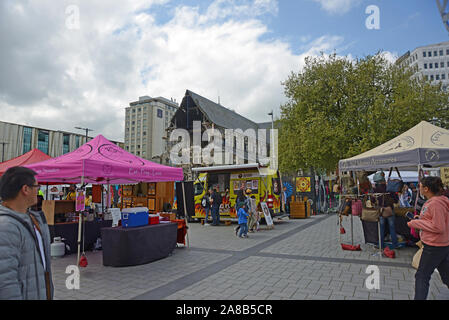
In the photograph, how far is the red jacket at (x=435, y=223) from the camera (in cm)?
354

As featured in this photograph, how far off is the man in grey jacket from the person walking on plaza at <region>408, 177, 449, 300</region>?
411 centimetres

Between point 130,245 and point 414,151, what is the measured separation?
6924 mm

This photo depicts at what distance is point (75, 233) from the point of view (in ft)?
27.0

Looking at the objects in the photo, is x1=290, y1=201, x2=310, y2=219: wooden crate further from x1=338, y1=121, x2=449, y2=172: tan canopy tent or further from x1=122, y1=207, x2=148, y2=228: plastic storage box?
x1=122, y1=207, x2=148, y2=228: plastic storage box

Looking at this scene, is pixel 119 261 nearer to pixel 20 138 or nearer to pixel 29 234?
pixel 29 234

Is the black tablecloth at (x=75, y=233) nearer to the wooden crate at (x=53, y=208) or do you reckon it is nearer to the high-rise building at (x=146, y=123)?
the wooden crate at (x=53, y=208)

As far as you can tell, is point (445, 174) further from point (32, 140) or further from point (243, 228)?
point (32, 140)

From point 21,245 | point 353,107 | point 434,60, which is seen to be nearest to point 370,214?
point 21,245

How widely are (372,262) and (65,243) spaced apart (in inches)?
313

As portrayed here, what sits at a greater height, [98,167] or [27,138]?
[27,138]

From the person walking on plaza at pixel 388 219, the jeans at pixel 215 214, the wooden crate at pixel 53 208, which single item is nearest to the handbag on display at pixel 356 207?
the person walking on plaza at pixel 388 219

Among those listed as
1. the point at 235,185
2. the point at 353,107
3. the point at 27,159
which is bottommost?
the point at 235,185

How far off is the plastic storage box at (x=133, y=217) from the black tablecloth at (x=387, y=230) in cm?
626

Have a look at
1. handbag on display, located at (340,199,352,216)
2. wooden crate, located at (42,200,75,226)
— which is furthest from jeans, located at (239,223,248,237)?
wooden crate, located at (42,200,75,226)
